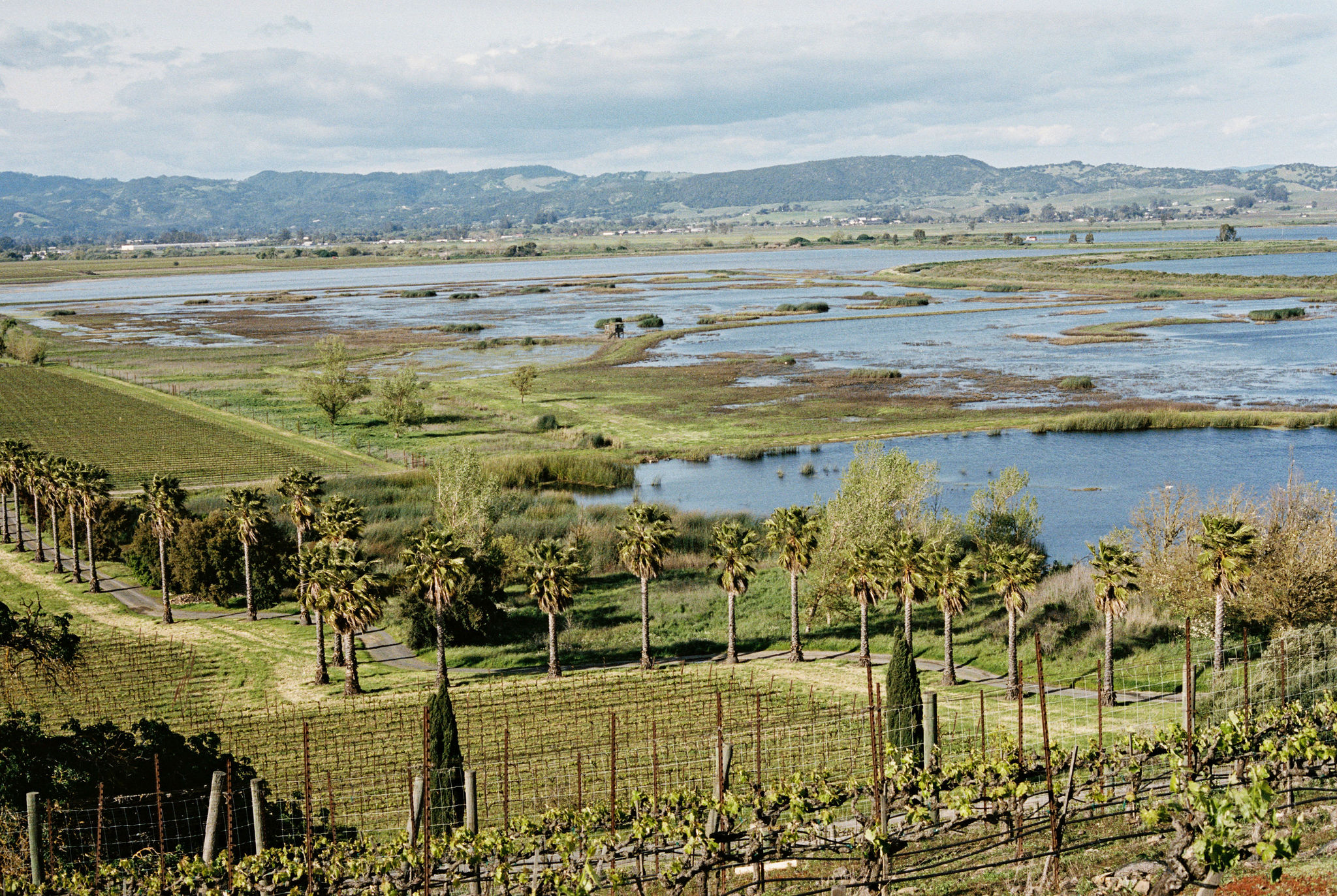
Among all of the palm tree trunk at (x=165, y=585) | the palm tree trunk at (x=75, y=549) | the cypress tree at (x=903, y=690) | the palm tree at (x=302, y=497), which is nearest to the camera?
the cypress tree at (x=903, y=690)

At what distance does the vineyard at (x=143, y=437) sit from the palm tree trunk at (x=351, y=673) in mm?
46713

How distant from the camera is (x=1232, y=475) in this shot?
8044 cm

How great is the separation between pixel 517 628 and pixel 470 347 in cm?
10754

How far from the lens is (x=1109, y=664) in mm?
40562

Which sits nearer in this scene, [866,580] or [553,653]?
[866,580]

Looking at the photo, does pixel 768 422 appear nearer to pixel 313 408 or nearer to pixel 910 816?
pixel 313 408

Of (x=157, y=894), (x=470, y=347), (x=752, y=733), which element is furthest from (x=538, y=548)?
(x=470, y=347)

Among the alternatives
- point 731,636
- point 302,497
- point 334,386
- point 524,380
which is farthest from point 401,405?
point 731,636

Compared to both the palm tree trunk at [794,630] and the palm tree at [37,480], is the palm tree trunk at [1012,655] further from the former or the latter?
the palm tree at [37,480]

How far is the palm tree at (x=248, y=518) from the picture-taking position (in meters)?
57.0

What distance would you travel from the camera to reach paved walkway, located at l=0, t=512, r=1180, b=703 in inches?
1683

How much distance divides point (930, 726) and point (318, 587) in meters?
28.3

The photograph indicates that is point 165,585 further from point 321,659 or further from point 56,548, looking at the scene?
point 321,659

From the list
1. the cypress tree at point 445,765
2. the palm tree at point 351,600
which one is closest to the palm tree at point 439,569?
the palm tree at point 351,600
